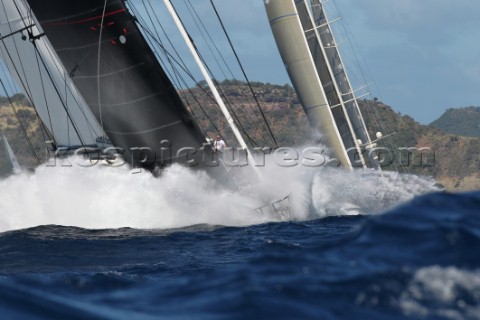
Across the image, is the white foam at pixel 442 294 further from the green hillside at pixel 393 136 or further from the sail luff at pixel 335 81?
the green hillside at pixel 393 136

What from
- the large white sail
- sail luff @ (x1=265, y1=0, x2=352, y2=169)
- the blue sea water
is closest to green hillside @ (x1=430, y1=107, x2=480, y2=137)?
sail luff @ (x1=265, y1=0, x2=352, y2=169)

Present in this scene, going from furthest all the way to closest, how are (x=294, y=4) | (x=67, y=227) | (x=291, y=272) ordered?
(x=294, y=4) < (x=67, y=227) < (x=291, y=272)

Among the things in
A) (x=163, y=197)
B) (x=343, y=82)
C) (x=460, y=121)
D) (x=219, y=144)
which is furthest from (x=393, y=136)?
(x=460, y=121)

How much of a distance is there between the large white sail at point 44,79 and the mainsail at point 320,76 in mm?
7630

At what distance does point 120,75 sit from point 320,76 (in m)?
10.2

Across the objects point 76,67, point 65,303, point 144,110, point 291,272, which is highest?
point 76,67

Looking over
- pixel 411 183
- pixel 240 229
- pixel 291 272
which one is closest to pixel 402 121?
pixel 411 183

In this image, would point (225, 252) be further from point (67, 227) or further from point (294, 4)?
point (294, 4)

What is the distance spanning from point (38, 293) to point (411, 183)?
13.7m

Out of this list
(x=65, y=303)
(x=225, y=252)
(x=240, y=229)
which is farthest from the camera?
(x=240, y=229)

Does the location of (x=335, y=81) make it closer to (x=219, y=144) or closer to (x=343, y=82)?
(x=343, y=82)

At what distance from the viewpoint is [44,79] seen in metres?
19.3

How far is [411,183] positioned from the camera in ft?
61.5

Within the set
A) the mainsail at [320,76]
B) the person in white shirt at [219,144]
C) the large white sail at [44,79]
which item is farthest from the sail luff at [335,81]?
the large white sail at [44,79]
